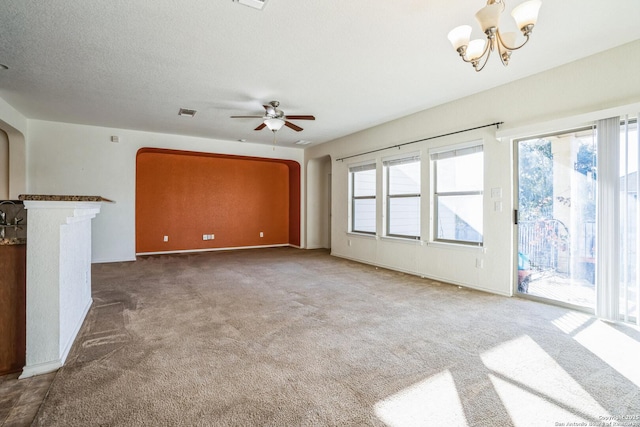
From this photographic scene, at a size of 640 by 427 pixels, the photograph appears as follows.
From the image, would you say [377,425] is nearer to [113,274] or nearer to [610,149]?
[610,149]

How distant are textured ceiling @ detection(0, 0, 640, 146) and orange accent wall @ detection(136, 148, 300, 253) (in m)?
2.34

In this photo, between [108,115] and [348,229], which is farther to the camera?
[348,229]

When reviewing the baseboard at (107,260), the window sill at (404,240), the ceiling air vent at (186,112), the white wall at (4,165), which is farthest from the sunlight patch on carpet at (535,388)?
the white wall at (4,165)

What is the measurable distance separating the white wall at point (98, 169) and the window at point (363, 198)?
13.4 ft

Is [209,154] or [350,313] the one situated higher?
[209,154]

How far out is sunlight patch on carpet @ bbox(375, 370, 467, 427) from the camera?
1621 millimetres

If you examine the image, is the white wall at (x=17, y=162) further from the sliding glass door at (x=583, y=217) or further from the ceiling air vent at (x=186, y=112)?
the sliding glass door at (x=583, y=217)

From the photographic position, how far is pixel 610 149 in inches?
121

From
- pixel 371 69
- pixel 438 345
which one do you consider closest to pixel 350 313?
pixel 438 345

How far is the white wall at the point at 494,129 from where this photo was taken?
123 inches

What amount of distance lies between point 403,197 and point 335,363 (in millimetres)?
3842

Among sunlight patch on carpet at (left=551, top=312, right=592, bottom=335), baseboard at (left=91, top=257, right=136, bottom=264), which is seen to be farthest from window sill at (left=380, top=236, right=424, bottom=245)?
baseboard at (left=91, top=257, right=136, bottom=264)

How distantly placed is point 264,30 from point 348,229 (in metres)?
4.65

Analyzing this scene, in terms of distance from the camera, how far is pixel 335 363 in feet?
7.27
